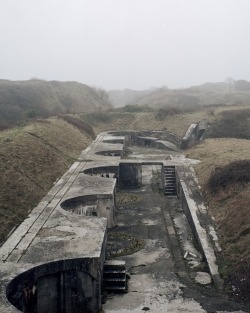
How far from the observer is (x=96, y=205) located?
61.0 ft

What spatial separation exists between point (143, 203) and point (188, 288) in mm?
10446

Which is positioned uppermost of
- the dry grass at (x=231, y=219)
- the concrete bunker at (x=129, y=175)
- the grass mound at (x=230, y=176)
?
the grass mound at (x=230, y=176)

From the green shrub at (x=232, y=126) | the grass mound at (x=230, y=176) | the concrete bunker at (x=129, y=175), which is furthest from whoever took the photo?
the green shrub at (x=232, y=126)

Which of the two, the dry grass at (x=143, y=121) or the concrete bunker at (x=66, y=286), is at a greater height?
the concrete bunker at (x=66, y=286)

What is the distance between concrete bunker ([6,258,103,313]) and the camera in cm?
1103

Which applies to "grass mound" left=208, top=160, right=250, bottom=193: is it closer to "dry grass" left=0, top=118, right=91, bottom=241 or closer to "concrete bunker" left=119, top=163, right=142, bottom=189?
"concrete bunker" left=119, top=163, right=142, bottom=189

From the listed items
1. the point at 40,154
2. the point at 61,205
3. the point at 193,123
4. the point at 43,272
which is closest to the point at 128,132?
the point at 193,123

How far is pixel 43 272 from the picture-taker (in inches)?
440

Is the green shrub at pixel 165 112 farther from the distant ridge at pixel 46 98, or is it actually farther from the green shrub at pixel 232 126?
the distant ridge at pixel 46 98

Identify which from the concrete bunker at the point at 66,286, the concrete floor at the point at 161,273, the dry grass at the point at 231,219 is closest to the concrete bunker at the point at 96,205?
the concrete floor at the point at 161,273

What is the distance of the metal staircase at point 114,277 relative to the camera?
12.9m

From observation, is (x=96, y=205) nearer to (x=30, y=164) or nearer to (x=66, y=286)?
(x=30, y=164)

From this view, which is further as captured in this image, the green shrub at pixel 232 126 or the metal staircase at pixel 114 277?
the green shrub at pixel 232 126

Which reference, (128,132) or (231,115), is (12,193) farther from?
(231,115)
